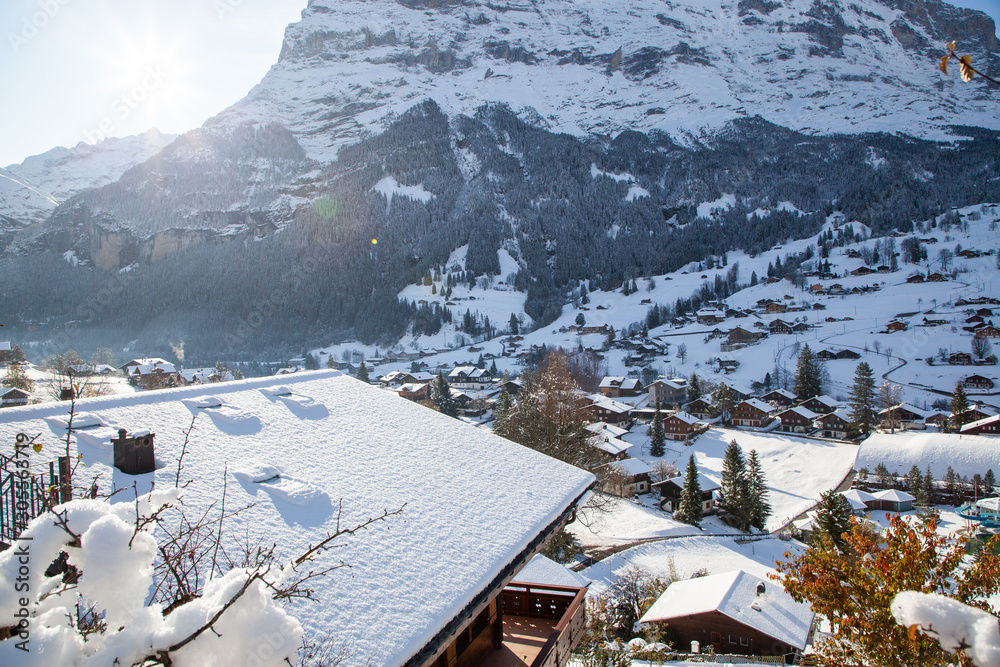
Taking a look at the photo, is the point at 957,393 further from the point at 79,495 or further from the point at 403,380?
the point at 79,495

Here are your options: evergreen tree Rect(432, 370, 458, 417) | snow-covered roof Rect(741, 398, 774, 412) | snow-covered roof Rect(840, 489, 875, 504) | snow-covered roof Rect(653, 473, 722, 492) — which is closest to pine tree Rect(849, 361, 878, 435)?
snow-covered roof Rect(741, 398, 774, 412)

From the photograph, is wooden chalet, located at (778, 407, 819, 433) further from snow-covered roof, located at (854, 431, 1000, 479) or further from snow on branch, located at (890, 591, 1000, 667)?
snow on branch, located at (890, 591, 1000, 667)

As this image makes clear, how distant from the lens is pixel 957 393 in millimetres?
43281

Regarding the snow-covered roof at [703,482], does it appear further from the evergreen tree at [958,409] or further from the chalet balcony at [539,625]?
the chalet balcony at [539,625]

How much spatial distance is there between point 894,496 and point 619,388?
3113cm

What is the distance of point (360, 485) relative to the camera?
4.82 m

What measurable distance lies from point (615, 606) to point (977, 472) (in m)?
31.6

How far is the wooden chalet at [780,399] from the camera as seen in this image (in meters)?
52.9

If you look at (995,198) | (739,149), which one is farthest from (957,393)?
(739,149)

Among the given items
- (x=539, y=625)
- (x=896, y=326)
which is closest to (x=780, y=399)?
(x=896, y=326)

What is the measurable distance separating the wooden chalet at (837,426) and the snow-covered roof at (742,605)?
114 feet

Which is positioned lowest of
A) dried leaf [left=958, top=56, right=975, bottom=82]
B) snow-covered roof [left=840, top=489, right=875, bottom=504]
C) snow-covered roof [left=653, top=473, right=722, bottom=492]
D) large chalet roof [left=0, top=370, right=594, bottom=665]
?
snow-covered roof [left=840, top=489, right=875, bottom=504]

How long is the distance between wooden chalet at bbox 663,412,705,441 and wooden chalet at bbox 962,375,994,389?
30.2 metres

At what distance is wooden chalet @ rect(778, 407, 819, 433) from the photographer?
4650 centimetres
